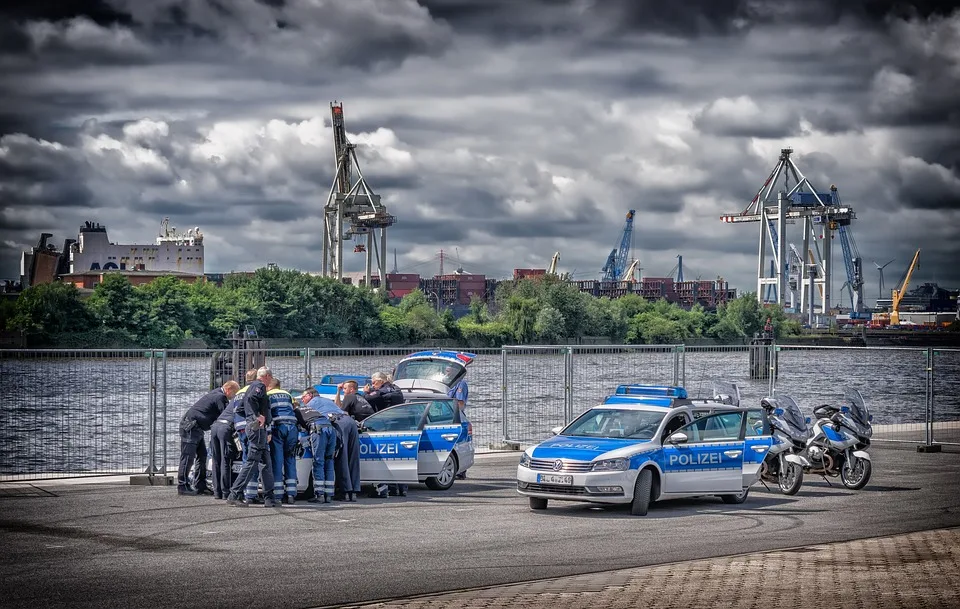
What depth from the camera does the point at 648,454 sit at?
1711 cm

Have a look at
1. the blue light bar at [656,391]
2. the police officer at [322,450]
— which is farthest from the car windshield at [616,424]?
the police officer at [322,450]

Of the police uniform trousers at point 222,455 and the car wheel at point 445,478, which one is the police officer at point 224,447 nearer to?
the police uniform trousers at point 222,455

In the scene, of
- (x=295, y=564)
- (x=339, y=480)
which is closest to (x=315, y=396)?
(x=339, y=480)

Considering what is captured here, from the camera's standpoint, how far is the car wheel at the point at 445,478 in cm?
1978

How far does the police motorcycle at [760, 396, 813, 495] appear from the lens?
1938 centimetres

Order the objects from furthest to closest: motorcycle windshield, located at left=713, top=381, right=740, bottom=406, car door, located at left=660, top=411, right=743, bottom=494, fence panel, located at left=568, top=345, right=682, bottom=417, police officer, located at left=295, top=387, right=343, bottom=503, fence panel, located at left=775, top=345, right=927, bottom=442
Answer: fence panel, located at left=775, top=345, right=927, bottom=442 → fence panel, located at left=568, top=345, right=682, bottom=417 → motorcycle windshield, located at left=713, top=381, right=740, bottom=406 → police officer, located at left=295, top=387, right=343, bottom=503 → car door, located at left=660, top=411, right=743, bottom=494

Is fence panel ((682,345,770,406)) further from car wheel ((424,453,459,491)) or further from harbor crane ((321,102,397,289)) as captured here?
harbor crane ((321,102,397,289))

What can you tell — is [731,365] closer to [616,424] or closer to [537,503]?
[616,424]

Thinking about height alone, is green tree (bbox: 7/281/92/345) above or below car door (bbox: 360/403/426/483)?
above

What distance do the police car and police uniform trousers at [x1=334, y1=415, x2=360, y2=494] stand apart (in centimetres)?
270

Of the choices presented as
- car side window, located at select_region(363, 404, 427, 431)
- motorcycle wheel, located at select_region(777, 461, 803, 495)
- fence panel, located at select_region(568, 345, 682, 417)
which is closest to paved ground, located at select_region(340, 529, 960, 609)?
motorcycle wheel, located at select_region(777, 461, 803, 495)

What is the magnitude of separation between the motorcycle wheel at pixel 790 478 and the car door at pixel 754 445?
772 mm

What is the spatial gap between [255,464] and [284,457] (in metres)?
0.51

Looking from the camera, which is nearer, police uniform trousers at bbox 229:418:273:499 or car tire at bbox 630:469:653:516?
car tire at bbox 630:469:653:516
